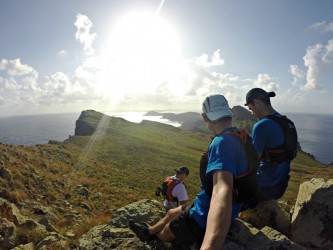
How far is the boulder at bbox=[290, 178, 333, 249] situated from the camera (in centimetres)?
672

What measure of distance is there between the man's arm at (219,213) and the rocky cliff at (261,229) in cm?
288

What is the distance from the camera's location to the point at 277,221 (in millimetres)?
7738

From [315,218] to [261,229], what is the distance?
1510 mm

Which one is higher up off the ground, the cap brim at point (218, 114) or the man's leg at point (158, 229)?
the cap brim at point (218, 114)

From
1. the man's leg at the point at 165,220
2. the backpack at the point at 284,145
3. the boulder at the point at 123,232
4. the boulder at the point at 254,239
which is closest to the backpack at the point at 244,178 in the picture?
the boulder at the point at 254,239

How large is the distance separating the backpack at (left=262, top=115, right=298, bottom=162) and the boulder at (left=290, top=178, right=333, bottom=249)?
3.85 feet

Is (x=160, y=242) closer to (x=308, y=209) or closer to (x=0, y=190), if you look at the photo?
(x=308, y=209)

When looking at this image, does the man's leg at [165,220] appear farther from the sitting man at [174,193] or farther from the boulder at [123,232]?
the sitting man at [174,193]

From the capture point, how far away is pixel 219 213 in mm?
3355

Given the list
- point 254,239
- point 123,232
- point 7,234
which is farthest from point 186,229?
point 7,234

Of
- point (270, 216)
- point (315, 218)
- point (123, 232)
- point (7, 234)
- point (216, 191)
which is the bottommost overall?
point (7, 234)

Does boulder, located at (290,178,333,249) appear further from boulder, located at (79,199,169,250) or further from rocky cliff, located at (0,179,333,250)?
boulder, located at (79,199,169,250)

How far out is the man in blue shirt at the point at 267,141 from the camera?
7.02 m

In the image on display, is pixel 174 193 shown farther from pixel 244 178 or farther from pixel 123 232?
pixel 244 178
